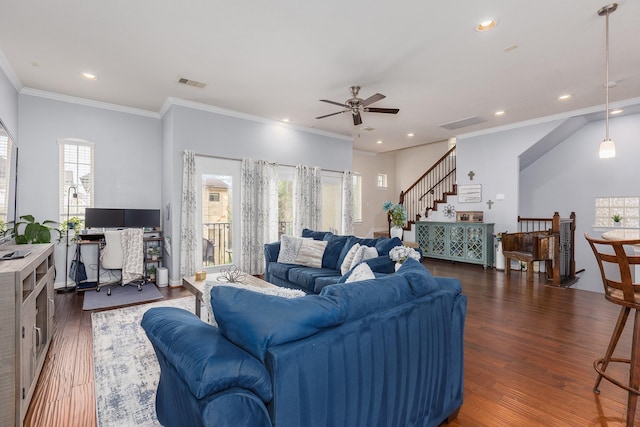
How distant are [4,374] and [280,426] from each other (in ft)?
5.72

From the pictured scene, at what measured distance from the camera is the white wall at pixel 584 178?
608 cm

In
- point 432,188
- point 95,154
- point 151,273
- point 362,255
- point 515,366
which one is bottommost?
point 515,366

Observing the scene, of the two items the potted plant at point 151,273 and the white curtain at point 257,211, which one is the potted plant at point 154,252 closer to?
the potted plant at point 151,273

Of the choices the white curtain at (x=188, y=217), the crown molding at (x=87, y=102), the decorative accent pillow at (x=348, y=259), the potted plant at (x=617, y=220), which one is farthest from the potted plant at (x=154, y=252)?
the potted plant at (x=617, y=220)

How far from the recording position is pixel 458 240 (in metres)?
7.42

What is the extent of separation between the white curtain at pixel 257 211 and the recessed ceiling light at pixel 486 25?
13.6ft

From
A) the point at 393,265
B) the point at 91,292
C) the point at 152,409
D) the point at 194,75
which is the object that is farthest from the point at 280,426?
the point at 91,292

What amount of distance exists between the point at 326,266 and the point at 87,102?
4910mm

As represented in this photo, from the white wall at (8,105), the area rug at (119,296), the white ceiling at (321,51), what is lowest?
the area rug at (119,296)

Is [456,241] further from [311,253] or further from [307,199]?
[311,253]

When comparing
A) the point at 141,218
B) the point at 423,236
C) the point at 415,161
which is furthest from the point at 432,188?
the point at 141,218

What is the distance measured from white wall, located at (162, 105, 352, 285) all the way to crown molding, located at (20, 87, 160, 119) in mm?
406

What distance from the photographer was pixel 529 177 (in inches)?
297

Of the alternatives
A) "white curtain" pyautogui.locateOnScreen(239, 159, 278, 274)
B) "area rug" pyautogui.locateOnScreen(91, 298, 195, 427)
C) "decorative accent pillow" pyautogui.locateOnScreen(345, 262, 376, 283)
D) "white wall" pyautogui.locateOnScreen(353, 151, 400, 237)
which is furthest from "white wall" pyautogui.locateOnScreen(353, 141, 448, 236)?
"decorative accent pillow" pyautogui.locateOnScreen(345, 262, 376, 283)
